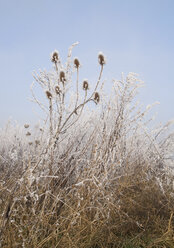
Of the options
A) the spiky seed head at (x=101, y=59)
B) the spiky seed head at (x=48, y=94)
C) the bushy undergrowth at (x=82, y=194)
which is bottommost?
the bushy undergrowth at (x=82, y=194)

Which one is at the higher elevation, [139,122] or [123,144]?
[139,122]

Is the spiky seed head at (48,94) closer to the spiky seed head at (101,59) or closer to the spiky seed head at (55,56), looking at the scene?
the spiky seed head at (55,56)

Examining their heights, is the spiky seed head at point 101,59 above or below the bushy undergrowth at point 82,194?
above

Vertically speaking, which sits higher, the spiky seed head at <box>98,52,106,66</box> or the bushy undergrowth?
the spiky seed head at <box>98,52,106,66</box>

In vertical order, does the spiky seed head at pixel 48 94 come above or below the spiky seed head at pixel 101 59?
below

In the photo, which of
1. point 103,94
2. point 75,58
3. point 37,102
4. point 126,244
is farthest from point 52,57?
point 126,244

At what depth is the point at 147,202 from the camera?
2443mm

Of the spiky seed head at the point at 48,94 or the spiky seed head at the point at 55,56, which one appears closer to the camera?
the spiky seed head at the point at 48,94

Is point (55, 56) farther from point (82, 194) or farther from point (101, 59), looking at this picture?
point (82, 194)

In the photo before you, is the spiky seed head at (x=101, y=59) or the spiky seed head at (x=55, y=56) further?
the spiky seed head at (x=55, y=56)

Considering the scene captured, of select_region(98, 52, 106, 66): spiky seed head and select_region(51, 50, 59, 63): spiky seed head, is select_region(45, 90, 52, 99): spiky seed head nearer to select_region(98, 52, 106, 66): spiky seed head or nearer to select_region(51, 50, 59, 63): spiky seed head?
select_region(51, 50, 59, 63): spiky seed head

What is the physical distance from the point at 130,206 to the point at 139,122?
1139 millimetres

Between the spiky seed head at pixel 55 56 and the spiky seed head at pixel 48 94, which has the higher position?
the spiky seed head at pixel 55 56

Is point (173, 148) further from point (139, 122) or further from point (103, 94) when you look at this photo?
point (103, 94)
